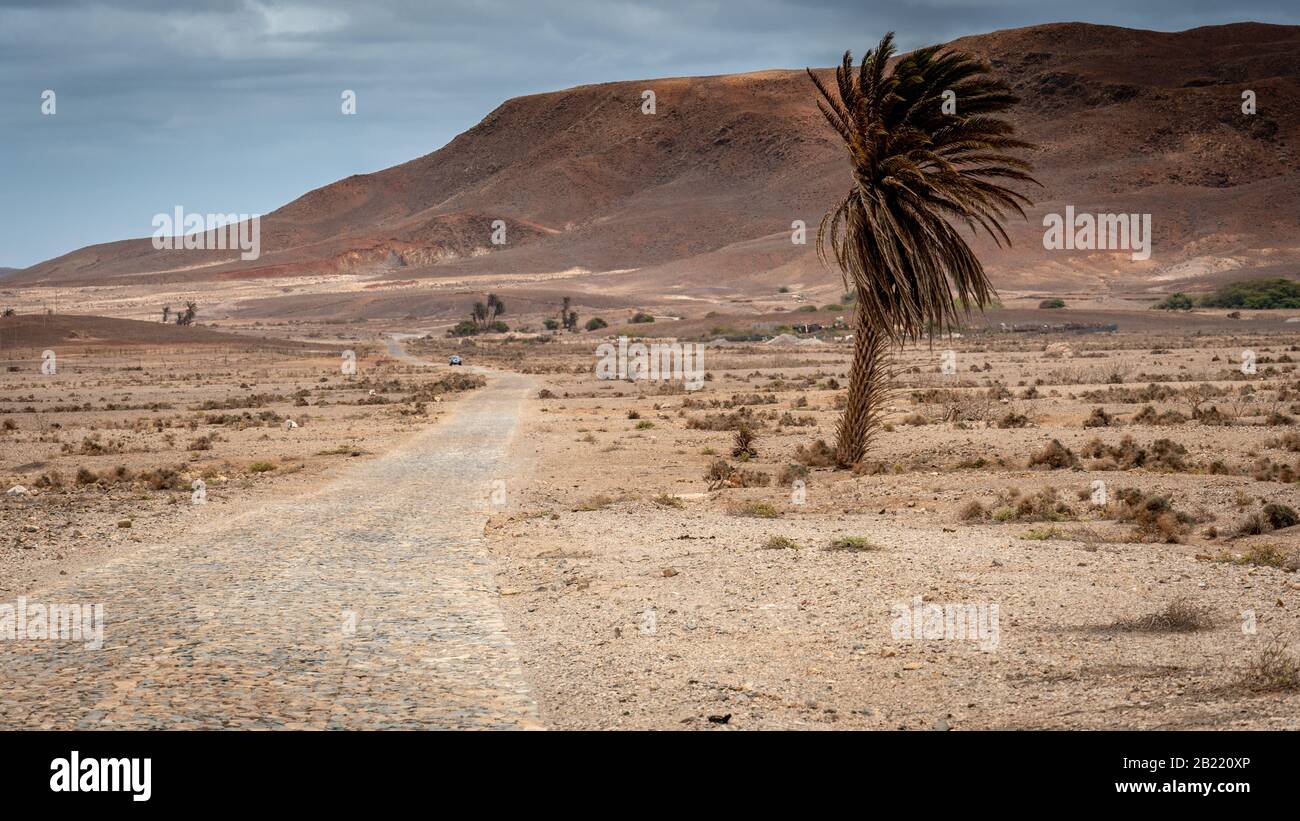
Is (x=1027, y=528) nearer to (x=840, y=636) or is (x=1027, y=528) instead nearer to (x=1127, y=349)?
(x=840, y=636)

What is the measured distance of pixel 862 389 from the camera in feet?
65.5

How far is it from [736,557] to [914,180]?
810 cm

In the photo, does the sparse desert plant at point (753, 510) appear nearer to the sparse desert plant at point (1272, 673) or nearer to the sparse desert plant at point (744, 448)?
the sparse desert plant at point (744, 448)

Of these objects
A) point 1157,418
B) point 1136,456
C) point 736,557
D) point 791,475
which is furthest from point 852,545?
point 1157,418

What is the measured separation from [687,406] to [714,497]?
772 inches

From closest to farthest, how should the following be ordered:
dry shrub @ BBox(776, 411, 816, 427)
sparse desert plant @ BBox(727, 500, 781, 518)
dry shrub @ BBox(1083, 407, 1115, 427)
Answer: sparse desert plant @ BBox(727, 500, 781, 518), dry shrub @ BBox(1083, 407, 1115, 427), dry shrub @ BBox(776, 411, 816, 427)

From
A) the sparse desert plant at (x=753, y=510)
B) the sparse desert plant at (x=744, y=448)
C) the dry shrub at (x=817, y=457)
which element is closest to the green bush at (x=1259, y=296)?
the sparse desert plant at (x=744, y=448)

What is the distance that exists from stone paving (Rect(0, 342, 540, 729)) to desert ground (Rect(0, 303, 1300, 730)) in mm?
52

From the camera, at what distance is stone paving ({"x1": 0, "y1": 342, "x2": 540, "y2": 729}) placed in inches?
282

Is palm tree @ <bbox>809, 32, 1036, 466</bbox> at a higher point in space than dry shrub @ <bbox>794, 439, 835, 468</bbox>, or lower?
higher

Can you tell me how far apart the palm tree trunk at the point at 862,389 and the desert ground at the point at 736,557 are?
617mm

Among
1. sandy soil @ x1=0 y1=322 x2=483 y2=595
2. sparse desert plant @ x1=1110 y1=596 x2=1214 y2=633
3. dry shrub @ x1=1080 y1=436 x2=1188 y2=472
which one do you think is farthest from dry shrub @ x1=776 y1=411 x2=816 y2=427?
sparse desert plant @ x1=1110 y1=596 x2=1214 y2=633

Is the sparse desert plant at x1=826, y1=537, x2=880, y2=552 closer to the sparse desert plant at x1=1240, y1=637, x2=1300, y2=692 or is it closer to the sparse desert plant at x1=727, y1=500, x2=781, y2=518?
the sparse desert plant at x1=727, y1=500, x2=781, y2=518

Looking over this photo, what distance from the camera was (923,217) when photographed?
1795 centimetres
